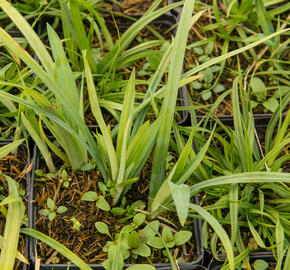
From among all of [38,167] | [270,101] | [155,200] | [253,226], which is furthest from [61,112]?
[270,101]

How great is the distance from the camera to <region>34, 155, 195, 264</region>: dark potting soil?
1.04m

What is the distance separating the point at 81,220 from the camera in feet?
3.55

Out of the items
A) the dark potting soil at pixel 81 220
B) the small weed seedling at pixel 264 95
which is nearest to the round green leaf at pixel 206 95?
the small weed seedling at pixel 264 95

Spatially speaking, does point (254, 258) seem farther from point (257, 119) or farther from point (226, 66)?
point (226, 66)

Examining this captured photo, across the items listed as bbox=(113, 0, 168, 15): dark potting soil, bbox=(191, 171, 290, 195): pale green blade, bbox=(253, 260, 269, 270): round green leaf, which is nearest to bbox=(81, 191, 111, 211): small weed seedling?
bbox=(191, 171, 290, 195): pale green blade

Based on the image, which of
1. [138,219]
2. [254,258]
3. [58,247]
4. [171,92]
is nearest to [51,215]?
[58,247]

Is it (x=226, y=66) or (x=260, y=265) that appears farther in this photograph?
(x=226, y=66)

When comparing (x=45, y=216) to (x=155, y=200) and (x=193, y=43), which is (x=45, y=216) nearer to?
(x=155, y=200)

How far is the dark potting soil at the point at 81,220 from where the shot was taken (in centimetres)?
104

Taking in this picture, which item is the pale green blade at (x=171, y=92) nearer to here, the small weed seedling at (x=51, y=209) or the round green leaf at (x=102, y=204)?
the round green leaf at (x=102, y=204)

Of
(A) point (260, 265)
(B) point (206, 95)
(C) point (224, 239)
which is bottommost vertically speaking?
(A) point (260, 265)

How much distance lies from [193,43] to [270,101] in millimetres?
368

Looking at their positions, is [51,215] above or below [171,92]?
below

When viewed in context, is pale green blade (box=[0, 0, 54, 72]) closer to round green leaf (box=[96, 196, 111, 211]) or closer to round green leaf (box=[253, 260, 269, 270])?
round green leaf (box=[96, 196, 111, 211])
